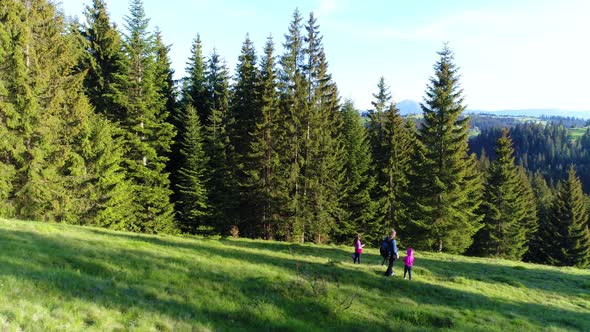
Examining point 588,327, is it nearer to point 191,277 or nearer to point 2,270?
point 191,277

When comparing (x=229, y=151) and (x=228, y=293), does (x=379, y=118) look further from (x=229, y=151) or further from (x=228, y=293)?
(x=228, y=293)

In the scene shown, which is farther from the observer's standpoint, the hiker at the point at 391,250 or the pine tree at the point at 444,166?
the pine tree at the point at 444,166

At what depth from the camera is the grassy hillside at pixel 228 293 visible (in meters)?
7.83

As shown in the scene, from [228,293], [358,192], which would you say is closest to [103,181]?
[228,293]

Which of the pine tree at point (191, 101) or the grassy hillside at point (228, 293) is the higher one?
the pine tree at point (191, 101)

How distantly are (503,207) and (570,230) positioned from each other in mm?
16365

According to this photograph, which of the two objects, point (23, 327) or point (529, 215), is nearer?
point (23, 327)

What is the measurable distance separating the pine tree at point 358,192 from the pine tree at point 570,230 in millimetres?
30279

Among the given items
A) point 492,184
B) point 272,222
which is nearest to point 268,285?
point 272,222

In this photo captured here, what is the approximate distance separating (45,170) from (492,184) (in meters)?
48.5

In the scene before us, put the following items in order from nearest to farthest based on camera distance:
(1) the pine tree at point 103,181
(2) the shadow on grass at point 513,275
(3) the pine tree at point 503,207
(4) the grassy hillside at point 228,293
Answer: (4) the grassy hillside at point 228,293, (2) the shadow on grass at point 513,275, (1) the pine tree at point 103,181, (3) the pine tree at point 503,207

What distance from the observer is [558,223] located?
53.0 metres

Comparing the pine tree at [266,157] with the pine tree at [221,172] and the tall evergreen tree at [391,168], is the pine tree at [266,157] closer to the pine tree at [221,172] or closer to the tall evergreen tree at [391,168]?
the pine tree at [221,172]

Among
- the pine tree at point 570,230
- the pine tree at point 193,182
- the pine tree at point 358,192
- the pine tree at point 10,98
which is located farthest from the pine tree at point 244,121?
the pine tree at point 570,230
